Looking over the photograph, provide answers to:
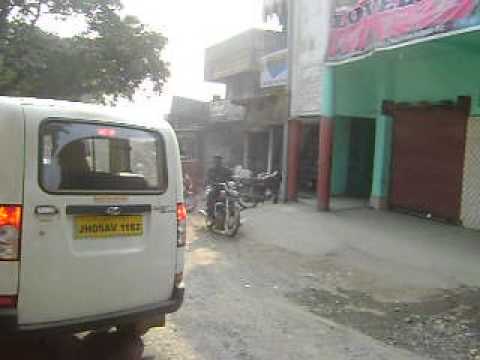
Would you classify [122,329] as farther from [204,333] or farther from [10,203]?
[10,203]

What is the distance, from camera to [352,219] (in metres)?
12.2

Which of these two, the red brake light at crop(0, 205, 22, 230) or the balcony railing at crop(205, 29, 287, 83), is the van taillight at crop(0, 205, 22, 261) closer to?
the red brake light at crop(0, 205, 22, 230)

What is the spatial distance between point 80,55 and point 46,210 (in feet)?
54.8

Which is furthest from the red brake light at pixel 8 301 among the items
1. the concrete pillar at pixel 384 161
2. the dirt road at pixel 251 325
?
the concrete pillar at pixel 384 161

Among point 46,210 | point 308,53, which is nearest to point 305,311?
point 46,210

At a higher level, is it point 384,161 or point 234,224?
point 384,161

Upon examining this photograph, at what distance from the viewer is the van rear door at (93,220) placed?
3520 mm

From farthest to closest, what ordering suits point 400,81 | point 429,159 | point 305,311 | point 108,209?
point 400,81
point 429,159
point 305,311
point 108,209

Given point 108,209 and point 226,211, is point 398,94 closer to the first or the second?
point 226,211

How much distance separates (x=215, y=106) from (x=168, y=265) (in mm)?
22033

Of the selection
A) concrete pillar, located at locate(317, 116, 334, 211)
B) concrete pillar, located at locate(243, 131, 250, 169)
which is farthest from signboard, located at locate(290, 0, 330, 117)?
concrete pillar, located at locate(243, 131, 250, 169)

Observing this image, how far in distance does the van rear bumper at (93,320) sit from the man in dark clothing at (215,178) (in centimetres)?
756

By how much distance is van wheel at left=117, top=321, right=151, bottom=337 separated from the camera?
4294mm

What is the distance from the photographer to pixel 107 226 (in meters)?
3.87
